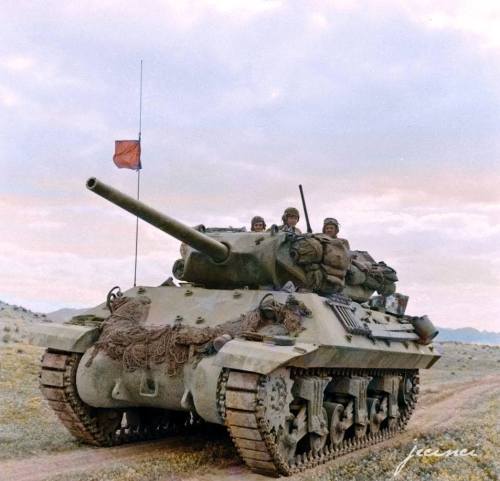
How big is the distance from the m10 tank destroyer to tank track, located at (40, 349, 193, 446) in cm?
2

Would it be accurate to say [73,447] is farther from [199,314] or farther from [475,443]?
[475,443]

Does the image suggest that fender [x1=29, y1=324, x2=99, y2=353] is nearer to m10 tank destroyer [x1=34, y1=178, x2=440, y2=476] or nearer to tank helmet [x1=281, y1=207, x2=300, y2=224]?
m10 tank destroyer [x1=34, y1=178, x2=440, y2=476]

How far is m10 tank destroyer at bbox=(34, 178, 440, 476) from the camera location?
9.54 metres

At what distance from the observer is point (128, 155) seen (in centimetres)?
1416

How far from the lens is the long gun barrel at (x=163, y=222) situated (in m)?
9.84

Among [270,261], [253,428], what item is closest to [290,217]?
[270,261]

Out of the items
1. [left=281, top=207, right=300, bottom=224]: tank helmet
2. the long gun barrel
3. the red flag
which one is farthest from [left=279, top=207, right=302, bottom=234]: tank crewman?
the red flag

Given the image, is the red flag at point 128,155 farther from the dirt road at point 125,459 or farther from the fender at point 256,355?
the fender at point 256,355

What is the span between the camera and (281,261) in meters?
11.8

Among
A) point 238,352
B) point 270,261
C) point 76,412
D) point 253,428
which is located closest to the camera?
point 253,428

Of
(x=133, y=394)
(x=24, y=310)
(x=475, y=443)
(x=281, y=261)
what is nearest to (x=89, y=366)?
(x=133, y=394)

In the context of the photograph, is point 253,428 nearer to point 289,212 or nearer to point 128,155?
point 289,212

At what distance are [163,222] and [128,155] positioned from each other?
12.9 feet

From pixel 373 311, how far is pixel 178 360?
4561mm
